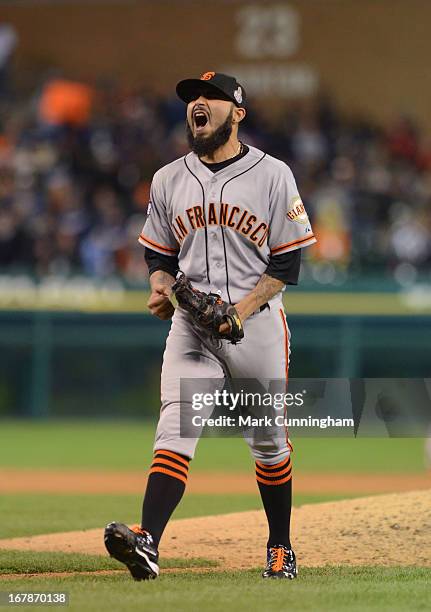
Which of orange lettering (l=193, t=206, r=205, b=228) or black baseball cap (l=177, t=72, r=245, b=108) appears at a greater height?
black baseball cap (l=177, t=72, r=245, b=108)

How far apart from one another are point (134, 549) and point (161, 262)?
4.05 ft

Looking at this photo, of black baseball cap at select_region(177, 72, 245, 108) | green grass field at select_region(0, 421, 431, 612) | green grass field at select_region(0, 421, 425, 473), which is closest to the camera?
green grass field at select_region(0, 421, 431, 612)

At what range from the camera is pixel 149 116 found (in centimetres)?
1745

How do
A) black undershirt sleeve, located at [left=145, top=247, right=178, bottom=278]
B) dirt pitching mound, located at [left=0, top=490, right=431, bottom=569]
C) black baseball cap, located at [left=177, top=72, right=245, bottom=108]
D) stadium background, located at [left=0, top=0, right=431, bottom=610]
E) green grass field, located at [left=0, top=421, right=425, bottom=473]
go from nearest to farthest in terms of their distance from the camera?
black baseball cap, located at [left=177, top=72, right=245, bottom=108] → black undershirt sleeve, located at [left=145, top=247, right=178, bottom=278] → dirt pitching mound, located at [left=0, top=490, right=431, bottom=569] → green grass field, located at [left=0, top=421, right=425, bottom=473] → stadium background, located at [left=0, top=0, right=431, bottom=610]

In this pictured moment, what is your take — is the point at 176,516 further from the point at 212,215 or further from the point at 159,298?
the point at 212,215

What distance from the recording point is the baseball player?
5.07 metres


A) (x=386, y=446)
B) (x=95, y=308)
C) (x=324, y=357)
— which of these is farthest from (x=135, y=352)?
(x=386, y=446)

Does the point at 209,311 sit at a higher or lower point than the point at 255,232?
lower

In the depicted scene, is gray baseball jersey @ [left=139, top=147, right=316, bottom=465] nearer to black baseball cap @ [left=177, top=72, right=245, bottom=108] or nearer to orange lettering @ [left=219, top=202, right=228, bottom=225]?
orange lettering @ [left=219, top=202, right=228, bottom=225]

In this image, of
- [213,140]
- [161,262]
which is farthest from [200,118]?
[161,262]

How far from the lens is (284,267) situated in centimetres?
511

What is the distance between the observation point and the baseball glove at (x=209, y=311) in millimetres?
4891

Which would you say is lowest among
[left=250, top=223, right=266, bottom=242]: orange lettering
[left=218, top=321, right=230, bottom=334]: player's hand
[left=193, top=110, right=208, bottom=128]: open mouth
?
[left=218, top=321, right=230, bottom=334]: player's hand

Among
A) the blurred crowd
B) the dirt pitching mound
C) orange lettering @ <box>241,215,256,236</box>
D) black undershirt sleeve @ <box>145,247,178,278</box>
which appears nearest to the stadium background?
the blurred crowd
